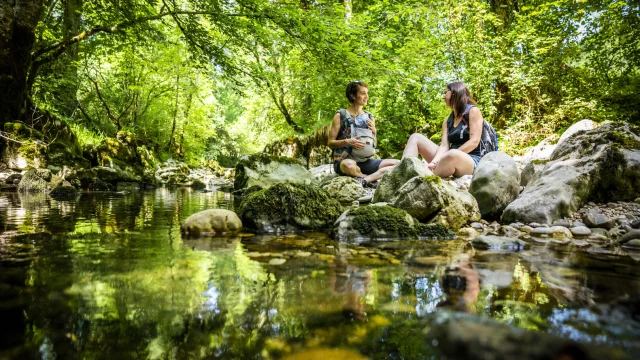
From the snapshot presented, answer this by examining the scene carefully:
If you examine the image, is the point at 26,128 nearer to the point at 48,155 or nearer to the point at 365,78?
the point at 48,155

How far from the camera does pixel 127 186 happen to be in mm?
10156

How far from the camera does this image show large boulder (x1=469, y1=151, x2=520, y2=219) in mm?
4012

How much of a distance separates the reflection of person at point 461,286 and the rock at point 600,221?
1922 millimetres

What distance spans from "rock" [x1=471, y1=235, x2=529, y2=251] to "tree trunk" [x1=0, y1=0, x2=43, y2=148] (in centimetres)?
935

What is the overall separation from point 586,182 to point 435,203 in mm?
1657

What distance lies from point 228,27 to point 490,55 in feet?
28.9

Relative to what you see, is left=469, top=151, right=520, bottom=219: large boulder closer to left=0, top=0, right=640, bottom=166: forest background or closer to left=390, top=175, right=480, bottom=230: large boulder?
left=390, top=175, right=480, bottom=230: large boulder

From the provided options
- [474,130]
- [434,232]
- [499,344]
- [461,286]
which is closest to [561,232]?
[434,232]

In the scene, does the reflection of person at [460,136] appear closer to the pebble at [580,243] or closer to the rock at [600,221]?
the rock at [600,221]

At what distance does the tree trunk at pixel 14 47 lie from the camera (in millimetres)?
6727

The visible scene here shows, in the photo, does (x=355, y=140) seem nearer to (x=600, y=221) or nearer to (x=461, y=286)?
(x=600, y=221)

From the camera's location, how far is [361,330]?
1248mm

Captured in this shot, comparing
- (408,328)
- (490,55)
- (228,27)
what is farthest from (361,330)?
(490,55)

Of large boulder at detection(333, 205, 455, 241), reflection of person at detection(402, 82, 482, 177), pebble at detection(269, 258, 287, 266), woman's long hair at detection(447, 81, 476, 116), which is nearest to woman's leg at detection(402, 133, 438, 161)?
reflection of person at detection(402, 82, 482, 177)
